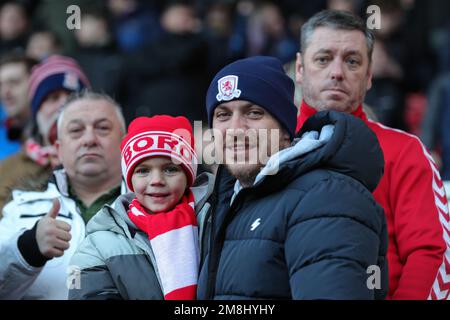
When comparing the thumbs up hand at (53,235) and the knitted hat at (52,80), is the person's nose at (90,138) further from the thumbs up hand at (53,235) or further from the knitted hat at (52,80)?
the knitted hat at (52,80)

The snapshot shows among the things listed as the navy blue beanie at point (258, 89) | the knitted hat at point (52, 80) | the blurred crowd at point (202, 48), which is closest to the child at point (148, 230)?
the navy blue beanie at point (258, 89)

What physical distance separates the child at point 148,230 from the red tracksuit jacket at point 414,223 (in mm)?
831

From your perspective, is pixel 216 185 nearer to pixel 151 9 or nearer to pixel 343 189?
pixel 343 189

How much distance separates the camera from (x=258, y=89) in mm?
3605

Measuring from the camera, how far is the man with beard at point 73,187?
4.79 m

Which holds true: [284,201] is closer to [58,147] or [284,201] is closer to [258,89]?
[258,89]

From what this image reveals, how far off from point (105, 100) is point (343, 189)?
2089 millimetres

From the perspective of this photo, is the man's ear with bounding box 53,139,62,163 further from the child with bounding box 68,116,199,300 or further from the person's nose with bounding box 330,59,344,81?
the person's nose with bounding box 330,59,344,81

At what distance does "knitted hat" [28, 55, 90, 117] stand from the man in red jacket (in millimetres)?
1979

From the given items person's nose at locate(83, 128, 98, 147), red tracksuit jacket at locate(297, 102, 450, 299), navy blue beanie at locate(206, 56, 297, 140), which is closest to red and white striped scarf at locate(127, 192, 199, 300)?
navy blue beanie at locate(206, 56, 297, 140)

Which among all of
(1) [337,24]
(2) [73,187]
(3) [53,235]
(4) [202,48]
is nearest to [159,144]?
(3) [53,235]

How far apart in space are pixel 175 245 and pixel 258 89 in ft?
2.06

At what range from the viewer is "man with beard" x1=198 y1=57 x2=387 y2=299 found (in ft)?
10.4
